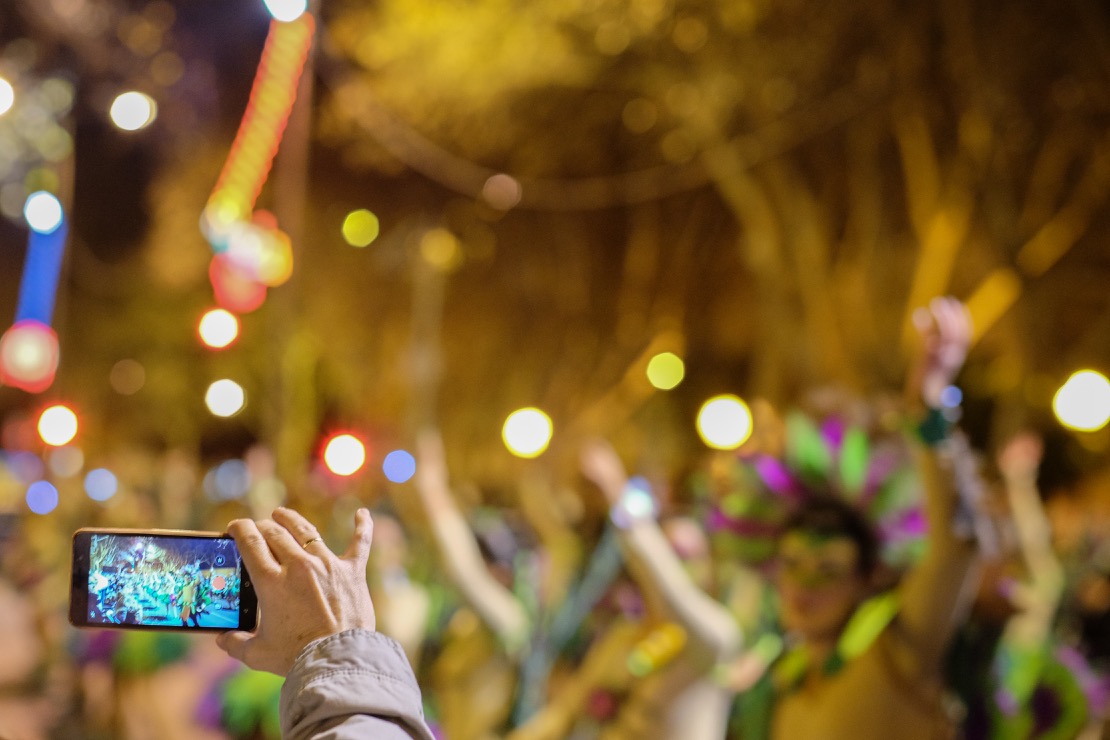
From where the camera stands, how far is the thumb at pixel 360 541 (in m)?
1.79

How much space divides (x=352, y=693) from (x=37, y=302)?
13084 millimetres

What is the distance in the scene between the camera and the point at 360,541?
5.98ft

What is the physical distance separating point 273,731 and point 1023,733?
2.60 meters

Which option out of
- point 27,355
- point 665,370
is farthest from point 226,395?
point 27,355

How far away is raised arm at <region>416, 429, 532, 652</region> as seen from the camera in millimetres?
4723

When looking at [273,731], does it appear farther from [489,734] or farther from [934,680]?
[934,680]

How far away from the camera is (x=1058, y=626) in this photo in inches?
215

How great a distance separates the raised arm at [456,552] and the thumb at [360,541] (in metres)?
2.86

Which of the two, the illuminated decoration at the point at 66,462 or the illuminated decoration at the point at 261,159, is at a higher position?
the illuminated decoration at the point at 66,462

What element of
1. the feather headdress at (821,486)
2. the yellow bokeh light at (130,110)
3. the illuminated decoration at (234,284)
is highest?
the yellow bokeh light at (130,110)

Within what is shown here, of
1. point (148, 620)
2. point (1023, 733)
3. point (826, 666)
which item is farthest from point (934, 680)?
point (148, 620)

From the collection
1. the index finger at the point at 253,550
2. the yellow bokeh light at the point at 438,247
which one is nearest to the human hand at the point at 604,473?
the index finger at the point at 253,550

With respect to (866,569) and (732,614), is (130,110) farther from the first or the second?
(866,569)

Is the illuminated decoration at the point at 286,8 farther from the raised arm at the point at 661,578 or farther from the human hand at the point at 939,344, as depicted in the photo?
the human hand at the point at 939,344
